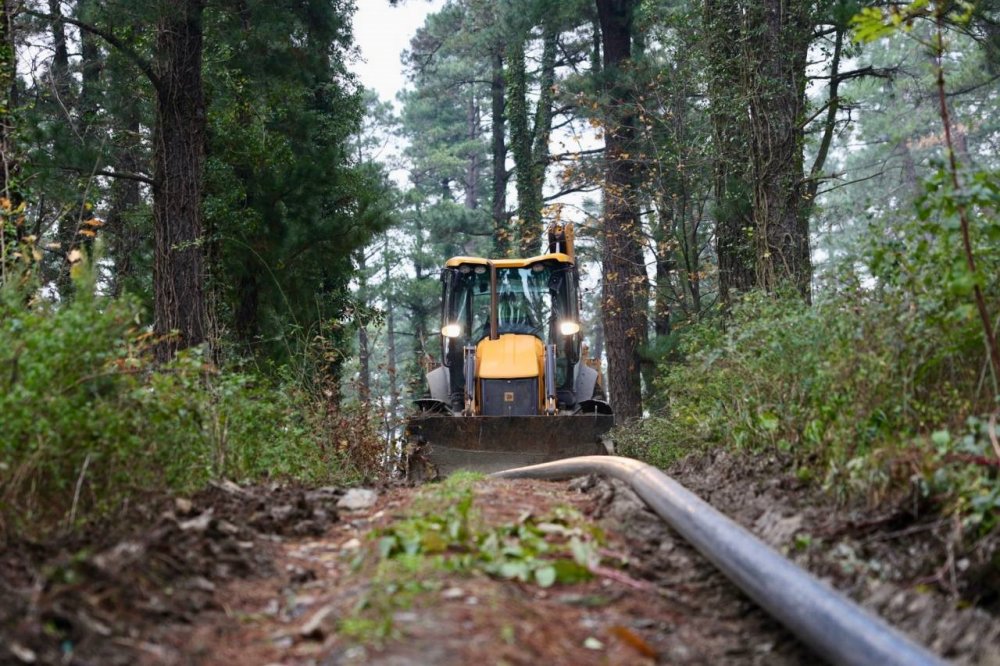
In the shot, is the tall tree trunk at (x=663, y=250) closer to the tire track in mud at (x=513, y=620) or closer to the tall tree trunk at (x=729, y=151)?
the tall tree trunk at (x=729, y=151)

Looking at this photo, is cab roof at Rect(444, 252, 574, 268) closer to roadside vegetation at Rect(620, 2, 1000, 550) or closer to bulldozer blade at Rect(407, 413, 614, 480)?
bulldozer blade at Rect(407, 413, 614, 480)

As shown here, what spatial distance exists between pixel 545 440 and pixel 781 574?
8.22 m

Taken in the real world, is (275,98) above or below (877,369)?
above

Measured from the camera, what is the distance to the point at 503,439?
1169 centimetres

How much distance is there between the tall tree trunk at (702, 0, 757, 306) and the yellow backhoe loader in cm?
205

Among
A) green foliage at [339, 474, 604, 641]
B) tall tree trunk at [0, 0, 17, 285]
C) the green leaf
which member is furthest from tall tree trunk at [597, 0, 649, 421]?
the green leaf

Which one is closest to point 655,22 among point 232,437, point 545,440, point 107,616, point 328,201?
point 328,201

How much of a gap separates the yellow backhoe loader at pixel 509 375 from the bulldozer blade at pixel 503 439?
12 mm

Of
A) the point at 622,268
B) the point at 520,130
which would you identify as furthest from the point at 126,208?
the point at 520,130

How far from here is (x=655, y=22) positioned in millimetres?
19625

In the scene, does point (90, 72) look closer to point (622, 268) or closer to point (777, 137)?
point (622, 268)

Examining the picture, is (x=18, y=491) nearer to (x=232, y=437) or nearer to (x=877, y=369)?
(x=232, y=437)

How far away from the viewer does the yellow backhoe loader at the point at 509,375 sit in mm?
11656

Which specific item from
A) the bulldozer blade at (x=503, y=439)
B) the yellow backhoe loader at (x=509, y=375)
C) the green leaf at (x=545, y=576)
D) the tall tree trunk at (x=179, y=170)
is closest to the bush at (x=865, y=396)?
the green leaf at (x=545, y=576)
